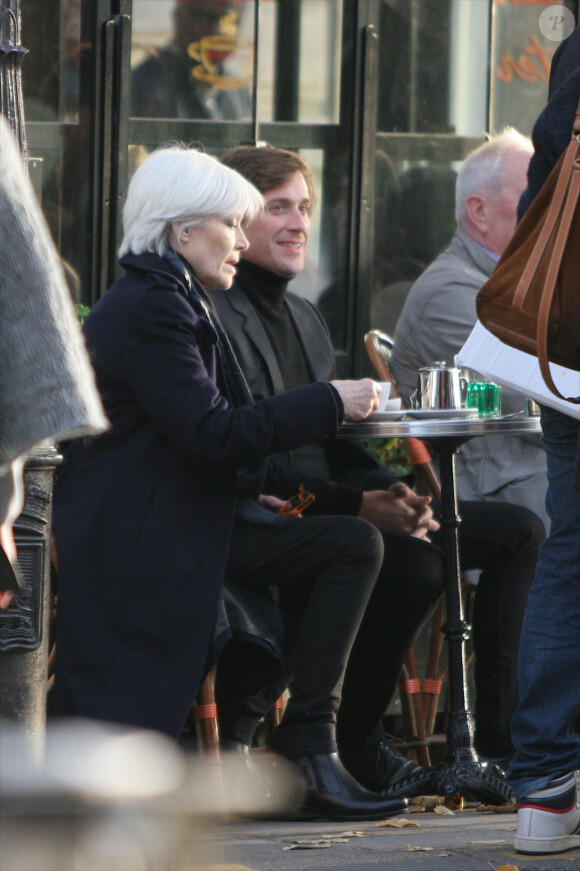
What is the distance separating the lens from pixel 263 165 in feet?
16.2

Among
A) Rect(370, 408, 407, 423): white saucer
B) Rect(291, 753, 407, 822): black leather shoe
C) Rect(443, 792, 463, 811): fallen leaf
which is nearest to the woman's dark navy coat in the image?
Rect(370, 408, 407, 423): white saucer

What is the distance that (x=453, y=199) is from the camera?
6371mm

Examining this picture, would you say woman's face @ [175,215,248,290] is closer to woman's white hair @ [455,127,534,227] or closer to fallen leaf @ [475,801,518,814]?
woman's white hair @ [455,127,534,227]

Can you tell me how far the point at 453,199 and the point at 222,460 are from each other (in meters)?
2.83

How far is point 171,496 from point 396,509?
1005 millimetres

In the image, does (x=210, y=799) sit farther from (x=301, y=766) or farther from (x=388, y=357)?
(x=388, y=357)

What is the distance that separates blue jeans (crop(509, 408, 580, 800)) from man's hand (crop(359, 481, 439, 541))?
45.2 inches

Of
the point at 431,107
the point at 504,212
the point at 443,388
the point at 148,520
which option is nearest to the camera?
the point at 148,520

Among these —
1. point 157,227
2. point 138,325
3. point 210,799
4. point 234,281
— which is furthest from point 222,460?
point 210,799

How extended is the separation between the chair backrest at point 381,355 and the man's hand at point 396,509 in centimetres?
51

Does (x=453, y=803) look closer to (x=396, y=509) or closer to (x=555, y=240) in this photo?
(x=396, y=509)

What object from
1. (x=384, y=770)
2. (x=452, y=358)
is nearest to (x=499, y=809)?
(x=384, y=770)

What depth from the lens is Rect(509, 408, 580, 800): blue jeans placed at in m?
3.51

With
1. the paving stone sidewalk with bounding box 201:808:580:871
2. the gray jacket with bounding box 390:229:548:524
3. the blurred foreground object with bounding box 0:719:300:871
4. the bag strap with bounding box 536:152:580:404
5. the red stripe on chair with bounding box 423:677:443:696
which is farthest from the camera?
the red stripe on chair with bounding box 423:677:443:696
